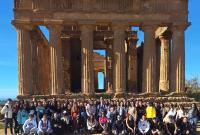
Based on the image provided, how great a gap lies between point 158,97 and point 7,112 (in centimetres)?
1824

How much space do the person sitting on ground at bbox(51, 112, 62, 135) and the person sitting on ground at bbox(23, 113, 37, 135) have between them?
5.44 feet

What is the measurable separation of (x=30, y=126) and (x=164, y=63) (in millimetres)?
24396

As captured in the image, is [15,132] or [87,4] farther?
[87,4]

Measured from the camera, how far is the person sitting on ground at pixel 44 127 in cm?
2505

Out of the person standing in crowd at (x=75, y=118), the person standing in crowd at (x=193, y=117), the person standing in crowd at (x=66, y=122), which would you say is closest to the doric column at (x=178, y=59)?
the person standing in crowd at (x=193, y=117)

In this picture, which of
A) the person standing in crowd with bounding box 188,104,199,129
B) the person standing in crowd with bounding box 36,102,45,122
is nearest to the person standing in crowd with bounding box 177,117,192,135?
the person standing in crowd with bounding box 188,104,199,129

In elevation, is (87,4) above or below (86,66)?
above

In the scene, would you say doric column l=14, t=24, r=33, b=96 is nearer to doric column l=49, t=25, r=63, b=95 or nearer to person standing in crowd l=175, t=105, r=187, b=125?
doric column l=49, t=25, r=63, b=95

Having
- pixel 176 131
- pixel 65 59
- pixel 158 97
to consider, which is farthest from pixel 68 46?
pixel 176 131

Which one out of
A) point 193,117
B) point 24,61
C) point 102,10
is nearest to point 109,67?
point 102,10

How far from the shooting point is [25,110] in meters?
26.7

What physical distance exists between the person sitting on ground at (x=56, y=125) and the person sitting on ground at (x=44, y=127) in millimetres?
1103

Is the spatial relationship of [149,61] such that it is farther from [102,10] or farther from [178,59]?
[102,10]

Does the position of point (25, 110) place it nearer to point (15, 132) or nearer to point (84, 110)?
point (15, 132)
